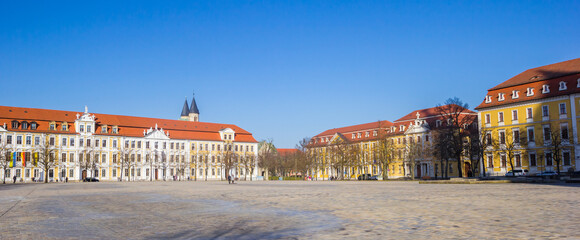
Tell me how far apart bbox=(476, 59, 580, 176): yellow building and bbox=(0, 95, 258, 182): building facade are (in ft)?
186

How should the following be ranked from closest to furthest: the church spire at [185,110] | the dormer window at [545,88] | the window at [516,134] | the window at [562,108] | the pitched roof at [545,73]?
the window at [562,108] → the pitched roof at [545,73] → the dormer window at [545,88] → the window at [516,134] → the church spire at [185,110]

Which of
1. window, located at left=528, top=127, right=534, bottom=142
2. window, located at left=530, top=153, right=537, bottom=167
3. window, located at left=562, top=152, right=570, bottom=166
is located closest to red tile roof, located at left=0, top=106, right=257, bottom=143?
window, located at left=528, top=127, right=534, bottom=142

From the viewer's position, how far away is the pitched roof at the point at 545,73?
6372 cm

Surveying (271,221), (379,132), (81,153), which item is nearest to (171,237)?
(271,221)

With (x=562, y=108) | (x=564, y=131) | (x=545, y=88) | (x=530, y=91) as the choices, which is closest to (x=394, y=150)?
(x=530, y=91)

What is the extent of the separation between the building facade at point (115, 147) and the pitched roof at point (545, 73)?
6044cm

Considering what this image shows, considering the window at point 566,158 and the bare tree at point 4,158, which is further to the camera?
the bare tree at point 4,158

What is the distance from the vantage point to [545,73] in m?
67.8

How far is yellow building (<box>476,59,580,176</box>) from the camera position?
61906 mm

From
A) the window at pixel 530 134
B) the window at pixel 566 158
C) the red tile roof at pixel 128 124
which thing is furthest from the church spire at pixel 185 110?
the window at pixel 566 158

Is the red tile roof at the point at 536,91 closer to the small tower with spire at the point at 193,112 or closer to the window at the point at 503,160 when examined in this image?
the window at the point at 503,160

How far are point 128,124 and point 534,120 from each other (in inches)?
3269

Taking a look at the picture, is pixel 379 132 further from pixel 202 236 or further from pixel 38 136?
pixel 202 236

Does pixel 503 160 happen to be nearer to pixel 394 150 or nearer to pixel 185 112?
pixel 394 150
